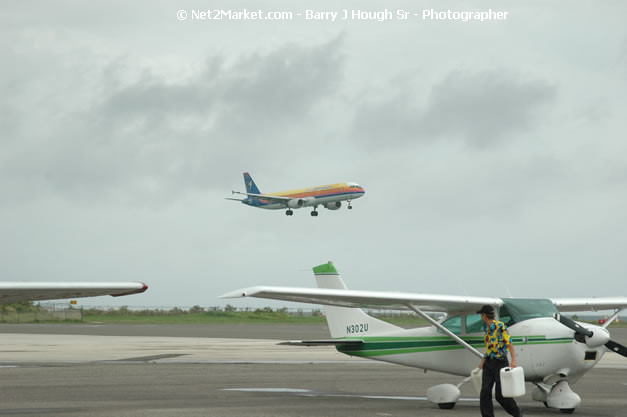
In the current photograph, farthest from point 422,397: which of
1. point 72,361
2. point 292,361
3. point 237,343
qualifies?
point 237,343

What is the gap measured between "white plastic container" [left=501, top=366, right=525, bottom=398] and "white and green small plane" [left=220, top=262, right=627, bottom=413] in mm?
2101

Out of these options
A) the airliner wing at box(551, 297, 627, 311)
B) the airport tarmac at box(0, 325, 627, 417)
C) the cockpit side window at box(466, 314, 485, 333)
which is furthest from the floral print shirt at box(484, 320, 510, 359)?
the airliner wing at box(551, 297, 627, 311)

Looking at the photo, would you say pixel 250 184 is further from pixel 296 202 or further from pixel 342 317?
pixel 342 317

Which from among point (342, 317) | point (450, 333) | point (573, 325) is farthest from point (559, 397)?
point (342, 317)

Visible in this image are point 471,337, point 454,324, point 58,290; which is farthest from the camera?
point 454,324

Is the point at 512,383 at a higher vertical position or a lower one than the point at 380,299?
lower

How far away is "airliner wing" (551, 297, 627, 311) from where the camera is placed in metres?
15.3

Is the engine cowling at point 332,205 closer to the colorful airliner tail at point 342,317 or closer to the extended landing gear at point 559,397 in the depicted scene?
the colorful airliner tail at point 342,317

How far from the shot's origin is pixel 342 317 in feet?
54.2

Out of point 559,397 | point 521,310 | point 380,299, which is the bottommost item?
point 559,397

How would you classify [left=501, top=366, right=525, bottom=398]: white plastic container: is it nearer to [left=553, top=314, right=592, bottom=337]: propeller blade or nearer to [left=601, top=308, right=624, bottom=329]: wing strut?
[left=553, top=314, right=592, bottom=337]: propeller blade

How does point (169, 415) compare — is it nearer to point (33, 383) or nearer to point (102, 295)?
point (102, 295)

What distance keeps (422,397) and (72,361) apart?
41.2 feet

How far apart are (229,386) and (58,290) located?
Answer: 6.77 meters
